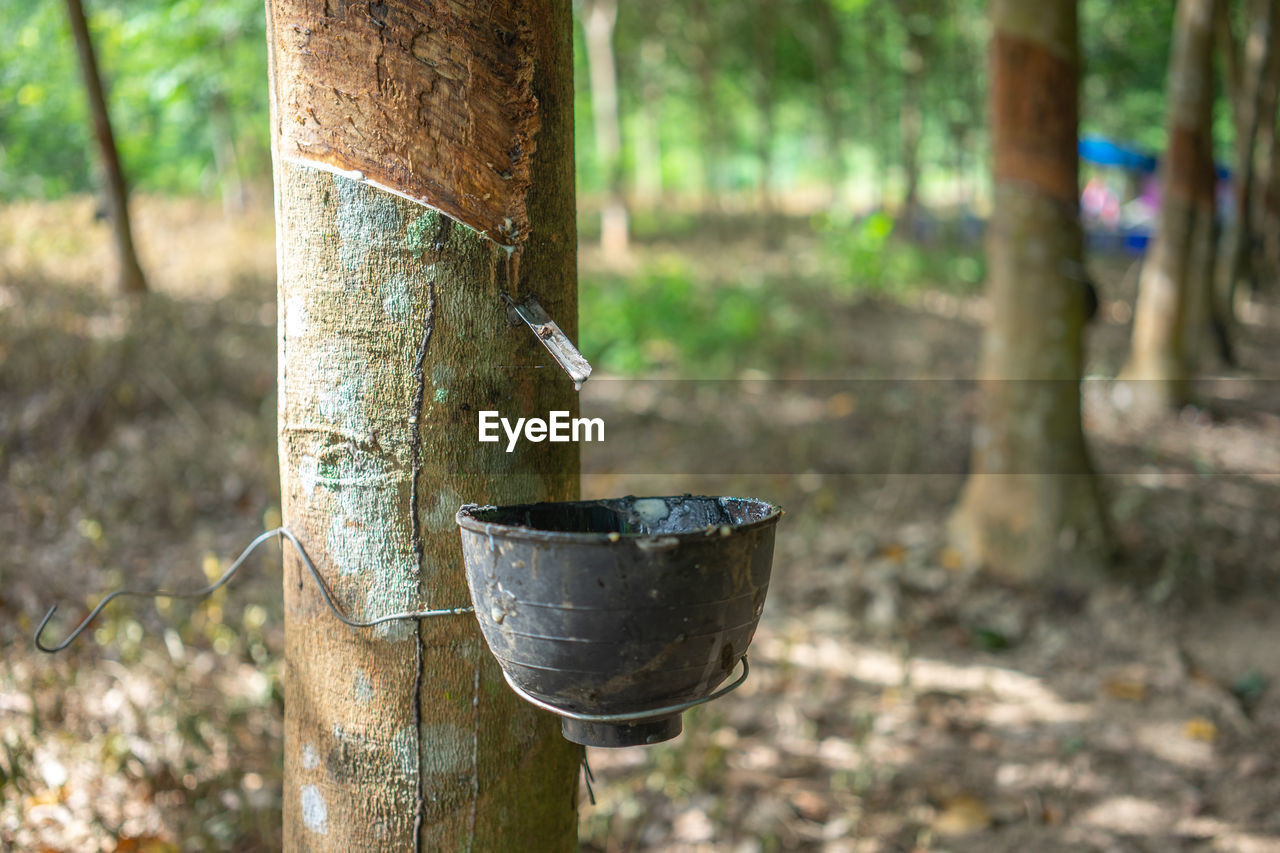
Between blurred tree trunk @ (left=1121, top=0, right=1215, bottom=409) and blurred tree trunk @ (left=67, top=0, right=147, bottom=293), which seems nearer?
blurred tree trunk @ (left=67, top=0, right=147, bottom=293)

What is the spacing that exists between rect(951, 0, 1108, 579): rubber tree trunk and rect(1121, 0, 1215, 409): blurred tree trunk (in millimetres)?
3269

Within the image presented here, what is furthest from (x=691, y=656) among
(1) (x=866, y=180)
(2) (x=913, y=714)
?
(1) (x=866, y=180)

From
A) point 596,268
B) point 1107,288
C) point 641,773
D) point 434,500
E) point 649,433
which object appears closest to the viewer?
point 434,500

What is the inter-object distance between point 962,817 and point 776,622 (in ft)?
4.96

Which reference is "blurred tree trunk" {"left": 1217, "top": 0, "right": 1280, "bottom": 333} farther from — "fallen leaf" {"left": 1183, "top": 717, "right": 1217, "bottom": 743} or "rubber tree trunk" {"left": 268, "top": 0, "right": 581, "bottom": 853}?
"rubber tree trunk" {"left": 268, "top": 0, "right": 581, "bottom": 853}

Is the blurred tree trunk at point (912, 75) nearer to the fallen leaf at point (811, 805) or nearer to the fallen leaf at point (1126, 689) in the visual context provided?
the fallen leaf at point (1126, 689)

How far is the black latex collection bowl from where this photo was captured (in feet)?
4.09

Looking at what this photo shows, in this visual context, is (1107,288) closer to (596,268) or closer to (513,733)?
(596,268)

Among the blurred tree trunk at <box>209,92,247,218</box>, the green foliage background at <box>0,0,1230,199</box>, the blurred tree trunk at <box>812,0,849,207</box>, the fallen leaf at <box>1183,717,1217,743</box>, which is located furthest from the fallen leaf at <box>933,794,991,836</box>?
the blurred tree trunk at <box>812,0,849,207</box>

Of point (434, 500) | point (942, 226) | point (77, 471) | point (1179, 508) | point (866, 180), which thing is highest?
point (866, 180)

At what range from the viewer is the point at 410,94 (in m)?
1.42

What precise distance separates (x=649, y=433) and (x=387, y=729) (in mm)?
5480

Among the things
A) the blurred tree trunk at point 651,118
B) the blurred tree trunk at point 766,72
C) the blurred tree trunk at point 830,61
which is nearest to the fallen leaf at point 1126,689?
the blurred tree trunk at point 766,72

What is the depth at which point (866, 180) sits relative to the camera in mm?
50281
